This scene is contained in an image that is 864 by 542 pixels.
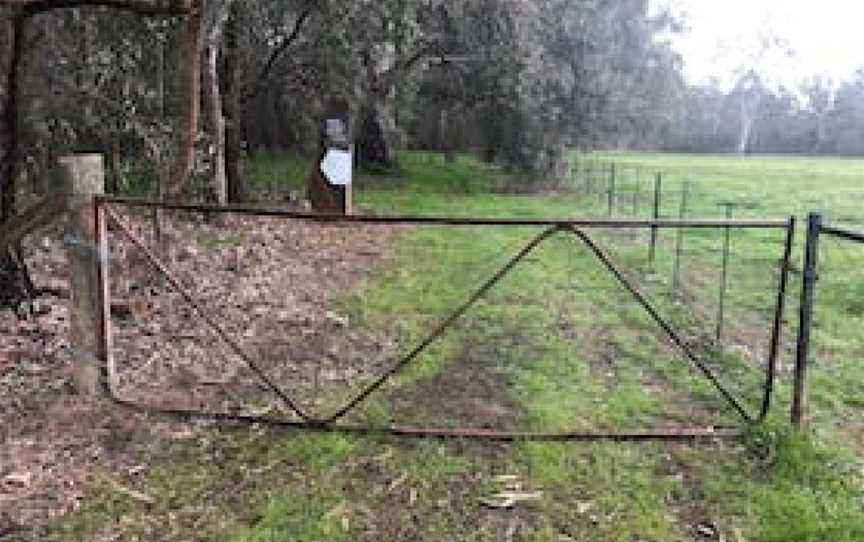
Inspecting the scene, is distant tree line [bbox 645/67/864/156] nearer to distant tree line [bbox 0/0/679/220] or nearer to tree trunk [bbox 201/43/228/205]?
distant tree line [bbox 0/0/679/220]

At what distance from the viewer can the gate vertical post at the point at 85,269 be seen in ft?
17.7

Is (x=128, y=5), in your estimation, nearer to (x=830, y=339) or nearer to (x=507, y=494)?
(x=507, y=494)

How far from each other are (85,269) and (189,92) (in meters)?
2.93

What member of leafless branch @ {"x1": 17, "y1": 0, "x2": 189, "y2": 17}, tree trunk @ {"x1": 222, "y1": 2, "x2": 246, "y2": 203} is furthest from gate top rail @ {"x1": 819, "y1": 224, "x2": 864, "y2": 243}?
tree trunk @ {"x1": 222, "y1": 2, "x2": 246, "y2": 203}

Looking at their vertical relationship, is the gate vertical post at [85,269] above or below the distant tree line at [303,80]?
below

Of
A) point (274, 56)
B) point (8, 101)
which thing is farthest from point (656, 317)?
point (274, 56)

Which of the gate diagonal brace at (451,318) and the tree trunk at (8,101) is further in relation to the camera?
the tree trunk at (8,101)

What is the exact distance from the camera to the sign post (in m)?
14.5

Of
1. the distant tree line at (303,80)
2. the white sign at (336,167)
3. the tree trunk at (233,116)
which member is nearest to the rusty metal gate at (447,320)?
the distant tree line at (303,80)

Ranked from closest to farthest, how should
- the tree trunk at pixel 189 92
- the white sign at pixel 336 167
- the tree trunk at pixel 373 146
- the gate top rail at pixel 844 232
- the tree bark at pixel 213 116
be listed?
the gate top rail at pixel 844 232 < the tree trunk at pixel 189 92 < the tree bark at pixel 213 116 < the white sign at pixel 336 167 < the tree trunk at pixel 373 146

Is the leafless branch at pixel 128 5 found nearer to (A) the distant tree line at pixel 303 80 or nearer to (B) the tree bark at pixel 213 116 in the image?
(A) the distant tree line at pixel 303 80

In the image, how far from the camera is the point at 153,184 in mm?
12219

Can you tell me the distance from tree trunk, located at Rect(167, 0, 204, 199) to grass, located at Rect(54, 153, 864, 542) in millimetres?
1853

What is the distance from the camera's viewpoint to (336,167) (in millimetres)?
14492
